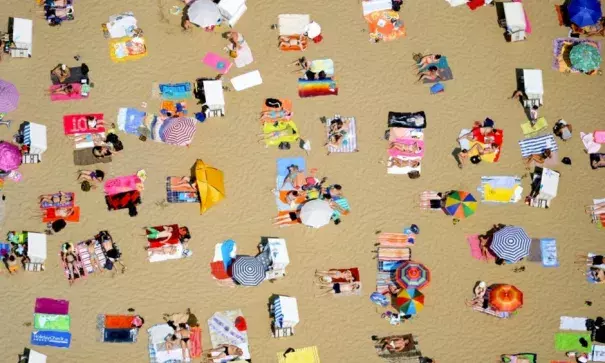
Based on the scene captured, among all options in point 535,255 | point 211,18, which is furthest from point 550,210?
point 211,18

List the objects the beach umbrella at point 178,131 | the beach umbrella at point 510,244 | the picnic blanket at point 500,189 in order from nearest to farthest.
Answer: the beach umbrella at point 510,244 → the beach umbrella at point 178,131 → the picnic blanket at point 500,189

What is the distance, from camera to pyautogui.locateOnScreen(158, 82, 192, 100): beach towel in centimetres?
2053

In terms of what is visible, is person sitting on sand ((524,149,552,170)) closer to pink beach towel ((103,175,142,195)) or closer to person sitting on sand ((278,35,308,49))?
person sitting on sand ((278,35,308,49))

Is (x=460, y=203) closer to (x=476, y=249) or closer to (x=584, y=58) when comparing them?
(x=476, y=249)

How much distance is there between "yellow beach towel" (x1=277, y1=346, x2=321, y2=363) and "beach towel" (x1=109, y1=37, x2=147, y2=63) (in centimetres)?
879

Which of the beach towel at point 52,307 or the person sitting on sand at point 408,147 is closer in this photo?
the beach towel at point 52,307

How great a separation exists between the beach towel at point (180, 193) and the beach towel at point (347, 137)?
12.4ft

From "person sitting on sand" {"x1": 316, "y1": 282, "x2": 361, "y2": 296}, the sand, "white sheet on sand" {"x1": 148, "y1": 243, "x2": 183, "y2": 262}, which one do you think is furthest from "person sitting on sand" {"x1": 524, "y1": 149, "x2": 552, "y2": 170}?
"white sheet on sand" {"x1": 148, "y1": 243, "x2": 183, "y2": 262}

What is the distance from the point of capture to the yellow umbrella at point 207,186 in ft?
64.3

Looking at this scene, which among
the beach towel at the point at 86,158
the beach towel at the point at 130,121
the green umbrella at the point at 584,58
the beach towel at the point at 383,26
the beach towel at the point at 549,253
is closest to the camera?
the beach towel at the point at 86,158

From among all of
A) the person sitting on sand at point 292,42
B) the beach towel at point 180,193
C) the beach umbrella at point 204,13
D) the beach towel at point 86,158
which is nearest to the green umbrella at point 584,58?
the person sitting on sand at point 292,42

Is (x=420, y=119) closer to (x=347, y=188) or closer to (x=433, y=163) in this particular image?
(x=433, y=163)

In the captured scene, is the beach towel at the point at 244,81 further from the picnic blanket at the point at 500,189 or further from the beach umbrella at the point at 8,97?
the picnic blanket at the point at 500,189

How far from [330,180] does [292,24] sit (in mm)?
4374
